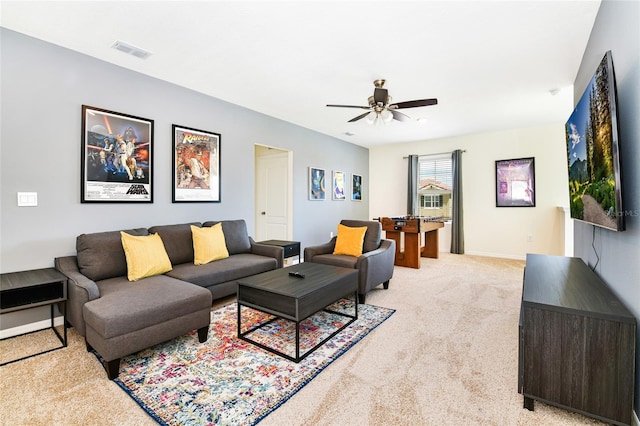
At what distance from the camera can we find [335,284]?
2598mm

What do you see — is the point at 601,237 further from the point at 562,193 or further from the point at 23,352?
the point at 23,352

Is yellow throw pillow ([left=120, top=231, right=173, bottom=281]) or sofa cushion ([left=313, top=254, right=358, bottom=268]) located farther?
sofa cushion ([left=313, top=254, right=358, bottom=268])

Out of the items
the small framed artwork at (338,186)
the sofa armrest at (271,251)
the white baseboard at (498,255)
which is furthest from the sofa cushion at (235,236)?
the white baseboard at (498,255)

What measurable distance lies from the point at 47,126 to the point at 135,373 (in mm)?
2428

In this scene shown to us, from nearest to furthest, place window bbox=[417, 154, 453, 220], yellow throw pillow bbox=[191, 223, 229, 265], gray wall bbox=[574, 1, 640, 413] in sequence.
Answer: gray wall bbox=[574, 1, 640, 413], yellow throw pillow bbox=[191, 223, 229, 265], window bbox=[417, 154, 453, 220]

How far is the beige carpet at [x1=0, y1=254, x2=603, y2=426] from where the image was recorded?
160 cm

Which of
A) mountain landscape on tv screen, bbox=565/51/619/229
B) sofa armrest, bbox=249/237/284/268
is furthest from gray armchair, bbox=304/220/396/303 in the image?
mountain landscape on tv screen, bbox=565/51/619/229

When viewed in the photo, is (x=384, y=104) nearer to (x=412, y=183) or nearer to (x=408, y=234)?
(x=408, y=234)

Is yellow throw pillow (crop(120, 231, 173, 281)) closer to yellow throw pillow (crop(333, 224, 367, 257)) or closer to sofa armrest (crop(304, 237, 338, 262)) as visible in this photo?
sofa armrest (crop(304, 237, 338, 262))

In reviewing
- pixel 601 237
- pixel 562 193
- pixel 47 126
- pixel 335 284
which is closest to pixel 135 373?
pixel 335 284

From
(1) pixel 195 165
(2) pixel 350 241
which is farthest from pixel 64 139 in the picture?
(2) pixel 350 241

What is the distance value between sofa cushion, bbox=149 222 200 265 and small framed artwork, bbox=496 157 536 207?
5.96 metres

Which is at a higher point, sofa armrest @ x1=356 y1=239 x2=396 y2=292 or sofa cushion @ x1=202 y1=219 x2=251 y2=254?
sofa cushion @ x1=202 y1=219 x2=251 y2=254

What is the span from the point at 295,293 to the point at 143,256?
163cm
